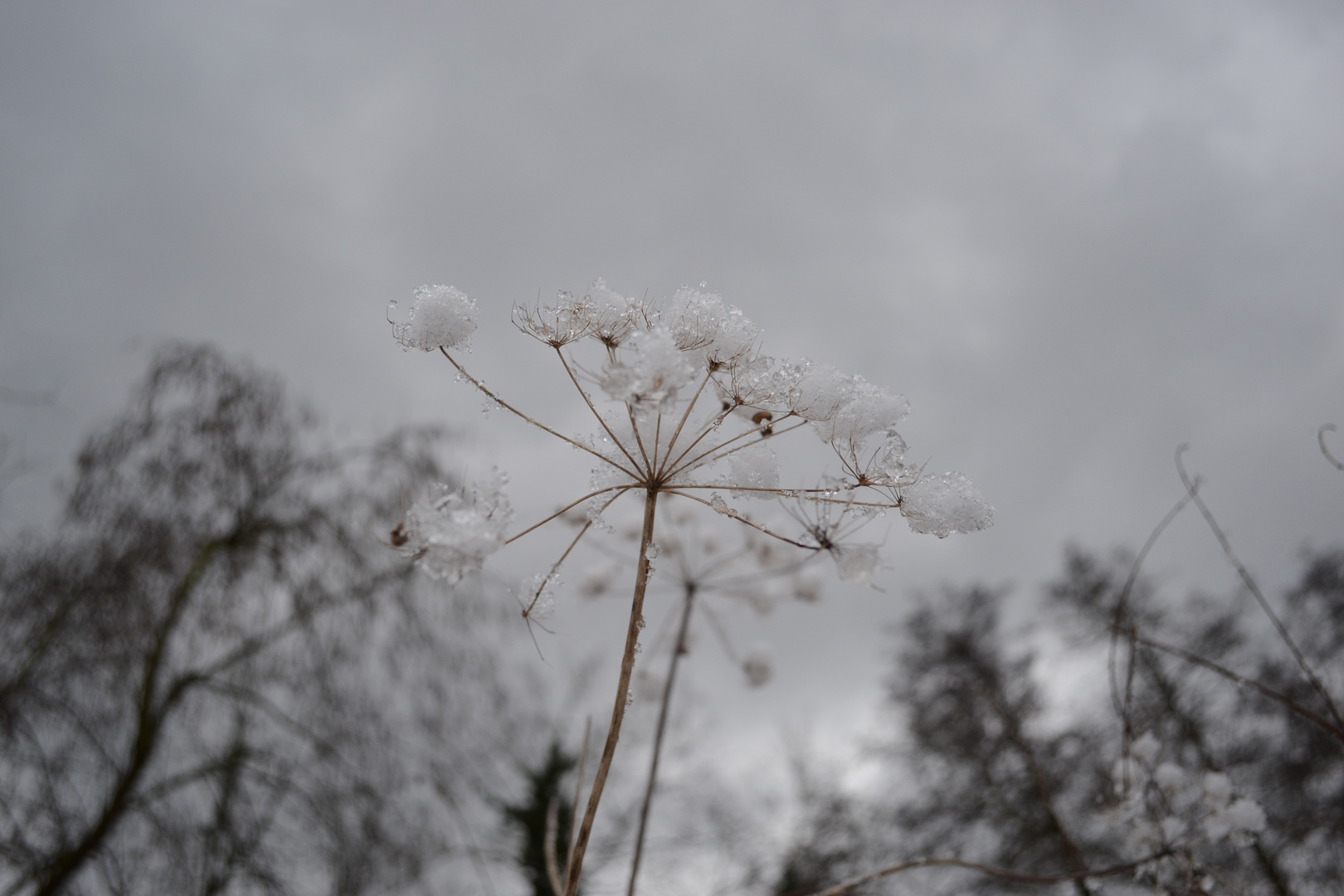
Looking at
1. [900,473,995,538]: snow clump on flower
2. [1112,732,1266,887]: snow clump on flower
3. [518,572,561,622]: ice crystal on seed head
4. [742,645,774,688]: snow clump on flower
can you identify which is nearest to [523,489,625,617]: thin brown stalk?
[518,572,561,622]: ice crystal on seed head

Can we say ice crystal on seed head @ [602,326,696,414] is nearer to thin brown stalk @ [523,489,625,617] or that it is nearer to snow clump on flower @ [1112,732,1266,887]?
thin brown stalk @ [523,489,625,617]

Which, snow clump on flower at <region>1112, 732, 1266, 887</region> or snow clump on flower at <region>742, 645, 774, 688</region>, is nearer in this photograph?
snow clump on flower at <region>1112, 732, 1266, 887</region>

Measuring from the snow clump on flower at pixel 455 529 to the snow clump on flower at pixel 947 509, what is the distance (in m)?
0.53

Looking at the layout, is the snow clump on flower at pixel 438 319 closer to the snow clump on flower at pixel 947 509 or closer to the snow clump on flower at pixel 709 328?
the snow clump on flower at pixel 709 328

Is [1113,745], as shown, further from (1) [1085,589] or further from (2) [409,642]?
(2) [409,642]

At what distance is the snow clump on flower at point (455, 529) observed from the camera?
83 centimetres

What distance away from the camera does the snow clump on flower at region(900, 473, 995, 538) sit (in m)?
0.98

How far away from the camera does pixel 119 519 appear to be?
16.1ft

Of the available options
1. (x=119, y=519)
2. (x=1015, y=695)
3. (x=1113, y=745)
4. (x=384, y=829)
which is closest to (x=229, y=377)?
(x=119, y=519)

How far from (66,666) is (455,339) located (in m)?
4.95

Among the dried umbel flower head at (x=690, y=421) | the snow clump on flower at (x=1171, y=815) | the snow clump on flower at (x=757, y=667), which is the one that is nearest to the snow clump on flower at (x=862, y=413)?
the dried umbel flower head at (x=690, y=421)

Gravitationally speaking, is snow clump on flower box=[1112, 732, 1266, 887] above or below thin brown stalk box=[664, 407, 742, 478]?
below

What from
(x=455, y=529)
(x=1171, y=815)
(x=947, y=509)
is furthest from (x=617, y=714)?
(x=1171, y=815)

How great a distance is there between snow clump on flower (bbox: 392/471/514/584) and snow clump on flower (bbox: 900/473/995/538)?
1.75ft
